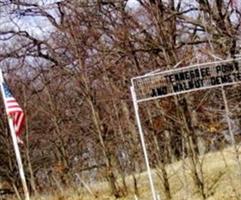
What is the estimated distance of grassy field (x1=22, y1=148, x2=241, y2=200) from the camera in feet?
55.9

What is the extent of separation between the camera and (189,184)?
731 inches

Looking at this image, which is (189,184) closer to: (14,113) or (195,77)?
(14,113)

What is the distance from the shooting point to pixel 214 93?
19.3 metres

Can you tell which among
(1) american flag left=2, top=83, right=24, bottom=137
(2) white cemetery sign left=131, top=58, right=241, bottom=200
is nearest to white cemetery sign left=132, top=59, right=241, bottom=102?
(2) white cemetery sign left=131, top=58, right=241, bottom=200

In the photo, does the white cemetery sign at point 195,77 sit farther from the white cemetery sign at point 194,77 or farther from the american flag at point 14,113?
the american flag at point 14,113

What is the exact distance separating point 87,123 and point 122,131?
5295 millimetres

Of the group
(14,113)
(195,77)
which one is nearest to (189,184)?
(14,113)

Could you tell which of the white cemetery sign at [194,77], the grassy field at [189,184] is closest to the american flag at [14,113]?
the white cemetery sign at [194,77]

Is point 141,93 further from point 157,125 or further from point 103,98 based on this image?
point 103,98

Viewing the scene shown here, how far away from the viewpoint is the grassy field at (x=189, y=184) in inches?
671

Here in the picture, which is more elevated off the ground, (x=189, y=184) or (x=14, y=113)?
(x=14, y=113)

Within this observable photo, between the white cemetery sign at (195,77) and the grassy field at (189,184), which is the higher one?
the white cemetery sign at (195,77)

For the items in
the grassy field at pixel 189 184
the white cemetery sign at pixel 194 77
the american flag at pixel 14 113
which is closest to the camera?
the white cemetery sign at pixel 194 77

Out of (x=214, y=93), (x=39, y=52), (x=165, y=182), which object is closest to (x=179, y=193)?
(x=165, y=182)
